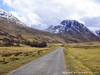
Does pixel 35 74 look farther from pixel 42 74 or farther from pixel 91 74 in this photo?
pixel 91 74

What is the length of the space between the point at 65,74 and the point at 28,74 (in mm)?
4712

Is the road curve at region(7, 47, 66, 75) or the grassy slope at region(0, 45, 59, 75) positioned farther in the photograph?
the grassy slope at region(0, 45, 59, 75)

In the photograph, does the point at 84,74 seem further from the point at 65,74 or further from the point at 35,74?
the point at 35,74

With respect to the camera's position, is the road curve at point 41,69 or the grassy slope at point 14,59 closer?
the road curve at point 41,69

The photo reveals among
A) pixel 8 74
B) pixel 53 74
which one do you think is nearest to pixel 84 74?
pixel 53 74

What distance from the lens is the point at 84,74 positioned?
108 ft

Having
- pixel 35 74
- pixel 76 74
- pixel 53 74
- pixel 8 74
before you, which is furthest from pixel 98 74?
pixel 8 74

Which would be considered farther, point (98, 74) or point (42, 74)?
point (98, 74)

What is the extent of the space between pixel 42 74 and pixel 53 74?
1400mm

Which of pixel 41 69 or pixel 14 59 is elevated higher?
pixel 14 59

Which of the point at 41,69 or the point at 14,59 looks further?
the point at 14,59

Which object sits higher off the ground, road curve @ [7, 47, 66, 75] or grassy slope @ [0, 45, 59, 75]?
grassy slope @ [0, 45, 59, 75]

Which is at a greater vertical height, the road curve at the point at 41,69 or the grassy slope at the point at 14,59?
the grassy slope at the point at 14,59

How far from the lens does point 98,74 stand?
1310 inches
